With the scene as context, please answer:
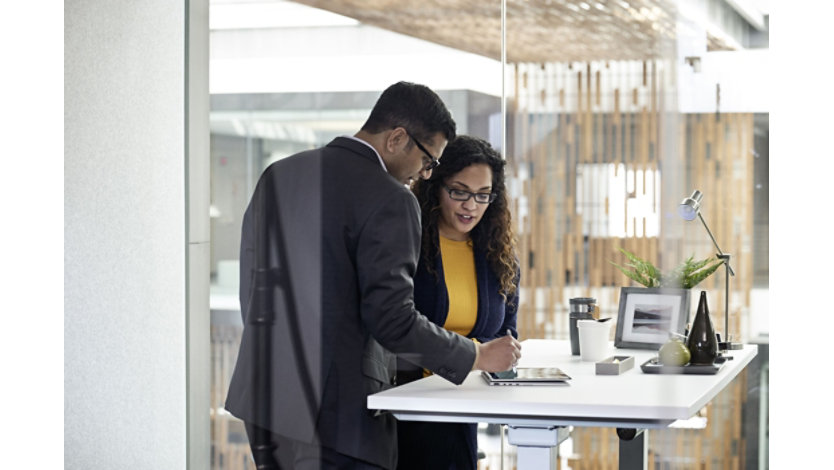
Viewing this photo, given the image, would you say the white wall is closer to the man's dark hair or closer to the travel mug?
the man's dark hair

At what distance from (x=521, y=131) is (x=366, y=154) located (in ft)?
1.51

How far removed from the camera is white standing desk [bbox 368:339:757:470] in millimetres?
2238

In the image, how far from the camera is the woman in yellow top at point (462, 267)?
2.81 m

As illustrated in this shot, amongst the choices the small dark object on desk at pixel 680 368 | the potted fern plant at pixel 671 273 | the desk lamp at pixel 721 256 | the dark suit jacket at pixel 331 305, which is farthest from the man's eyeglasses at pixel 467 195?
the small dark object on desk at pixel 680 368

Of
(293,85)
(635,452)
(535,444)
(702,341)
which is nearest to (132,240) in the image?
(293,85)

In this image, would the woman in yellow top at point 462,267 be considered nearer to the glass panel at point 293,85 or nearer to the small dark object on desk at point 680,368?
the glass panel at point 293,85

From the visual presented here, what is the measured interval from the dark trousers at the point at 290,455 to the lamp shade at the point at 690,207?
1090 millimetres

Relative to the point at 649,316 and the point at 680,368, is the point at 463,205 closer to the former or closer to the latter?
the point at 649,316

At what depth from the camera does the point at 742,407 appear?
2.85 m
